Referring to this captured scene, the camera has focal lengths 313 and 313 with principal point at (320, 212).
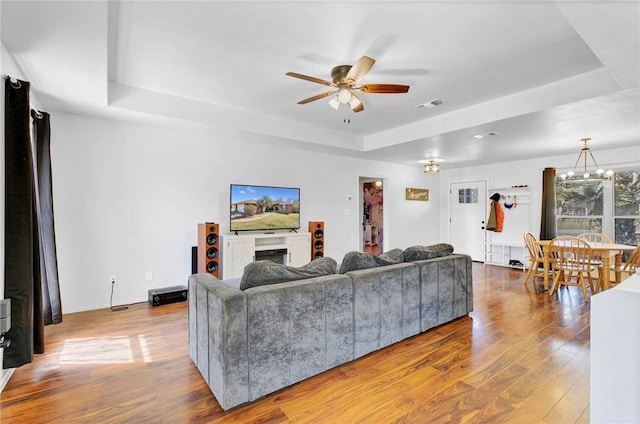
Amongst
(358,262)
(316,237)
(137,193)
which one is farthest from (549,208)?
(137,193)

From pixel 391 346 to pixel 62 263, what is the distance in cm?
387

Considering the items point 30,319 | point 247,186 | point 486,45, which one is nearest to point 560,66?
point 486,45

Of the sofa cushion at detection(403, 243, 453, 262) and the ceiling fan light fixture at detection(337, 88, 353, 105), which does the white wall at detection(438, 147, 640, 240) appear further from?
the ceiling fan light fixture at detection(337, 88, 353, 105)

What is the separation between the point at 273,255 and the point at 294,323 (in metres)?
3.01

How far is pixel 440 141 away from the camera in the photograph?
4.96 metres

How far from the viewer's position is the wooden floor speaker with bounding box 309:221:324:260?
18.0 ft

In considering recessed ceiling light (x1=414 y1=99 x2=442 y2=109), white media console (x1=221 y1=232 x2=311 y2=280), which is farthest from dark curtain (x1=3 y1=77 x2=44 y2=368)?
recessed ceiling light (x1=414 y1=99 x2=442 y2=109)

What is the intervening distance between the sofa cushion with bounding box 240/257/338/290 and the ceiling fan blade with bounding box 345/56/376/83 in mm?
1620

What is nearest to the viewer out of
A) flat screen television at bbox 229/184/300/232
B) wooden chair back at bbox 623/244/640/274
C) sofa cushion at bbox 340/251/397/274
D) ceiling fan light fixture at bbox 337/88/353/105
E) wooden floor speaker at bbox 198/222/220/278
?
sofa cushion at bbox 340/251/397/274

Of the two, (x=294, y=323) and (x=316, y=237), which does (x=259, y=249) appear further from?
(x=294, y=323)

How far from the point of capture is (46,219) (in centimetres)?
305

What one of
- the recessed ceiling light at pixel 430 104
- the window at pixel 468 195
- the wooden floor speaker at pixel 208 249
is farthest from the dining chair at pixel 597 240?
the wooden floor speaker at pixel 208 249

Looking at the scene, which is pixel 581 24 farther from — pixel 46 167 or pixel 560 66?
pixel 46 167

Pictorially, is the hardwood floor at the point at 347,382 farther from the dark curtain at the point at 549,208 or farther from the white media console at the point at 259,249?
the dark curtain at the point at 549,208
